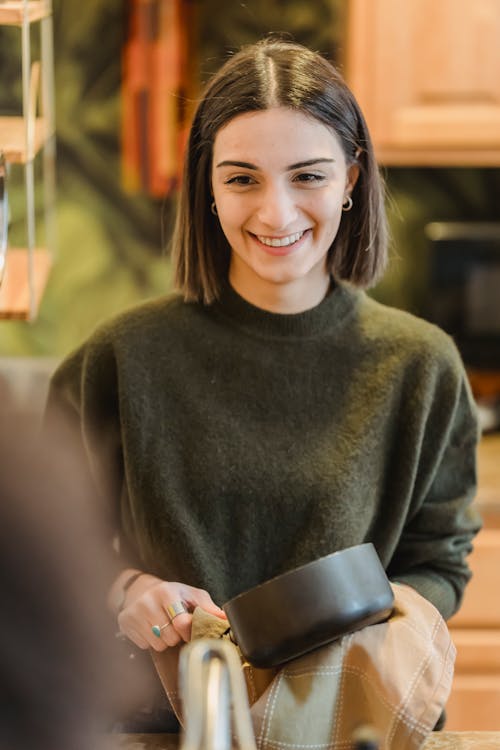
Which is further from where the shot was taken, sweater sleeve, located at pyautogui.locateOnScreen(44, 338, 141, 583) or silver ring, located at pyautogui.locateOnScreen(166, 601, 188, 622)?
sweater sleeve, located at pyautogui.locateOnScreen(44, 338, 141, 583)

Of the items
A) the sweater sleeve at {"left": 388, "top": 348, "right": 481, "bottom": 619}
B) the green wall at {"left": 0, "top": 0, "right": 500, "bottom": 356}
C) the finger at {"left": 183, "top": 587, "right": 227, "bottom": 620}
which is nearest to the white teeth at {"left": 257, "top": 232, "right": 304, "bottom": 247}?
the sweater sleeve at {"left": 388, "top": 348, "right": 481, "bottom": 619}

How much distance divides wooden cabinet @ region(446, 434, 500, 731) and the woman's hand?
98 centimetres

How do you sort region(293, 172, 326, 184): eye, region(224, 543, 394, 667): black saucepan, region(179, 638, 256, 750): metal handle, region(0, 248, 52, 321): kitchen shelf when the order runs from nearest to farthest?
region(179, 638, 256, 750): metal handle
region(224, 543, 394, 667): black saucepan
region(293, 172, 326, 184): eye
region(0, 248, 52, 321): kitchen shelf

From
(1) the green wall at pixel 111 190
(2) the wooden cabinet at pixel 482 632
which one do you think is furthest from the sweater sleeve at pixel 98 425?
(1) the green wall at pixel 111 190

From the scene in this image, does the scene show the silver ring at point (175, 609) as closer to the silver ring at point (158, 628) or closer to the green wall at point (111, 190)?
the silver ring at point (158, 628)

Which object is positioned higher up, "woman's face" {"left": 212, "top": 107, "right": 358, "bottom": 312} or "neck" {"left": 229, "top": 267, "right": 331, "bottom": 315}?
"woman's face" {"left": 212, "top": 107, "right": 358, "bottom": 312}

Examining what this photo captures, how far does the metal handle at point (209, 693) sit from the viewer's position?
50cm

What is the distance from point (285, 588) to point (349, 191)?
0.49 metres

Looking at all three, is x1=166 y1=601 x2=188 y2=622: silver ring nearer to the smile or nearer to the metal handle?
the smile

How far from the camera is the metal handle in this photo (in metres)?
0.50

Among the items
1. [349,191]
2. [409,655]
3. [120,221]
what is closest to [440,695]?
[409,655]

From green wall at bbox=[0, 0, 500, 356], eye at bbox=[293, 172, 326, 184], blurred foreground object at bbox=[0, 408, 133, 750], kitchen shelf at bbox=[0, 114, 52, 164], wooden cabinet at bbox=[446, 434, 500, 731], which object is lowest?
wooden cabinet at bbox=[446, 434, 500, 731]

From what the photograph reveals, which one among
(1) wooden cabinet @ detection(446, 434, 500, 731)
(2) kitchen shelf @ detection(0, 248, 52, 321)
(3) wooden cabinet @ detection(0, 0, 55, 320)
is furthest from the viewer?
(1) wooden cabinet @ detection(446, 434, 500, 731)

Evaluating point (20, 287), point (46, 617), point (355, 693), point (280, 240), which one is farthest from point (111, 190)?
point (46, 617)
